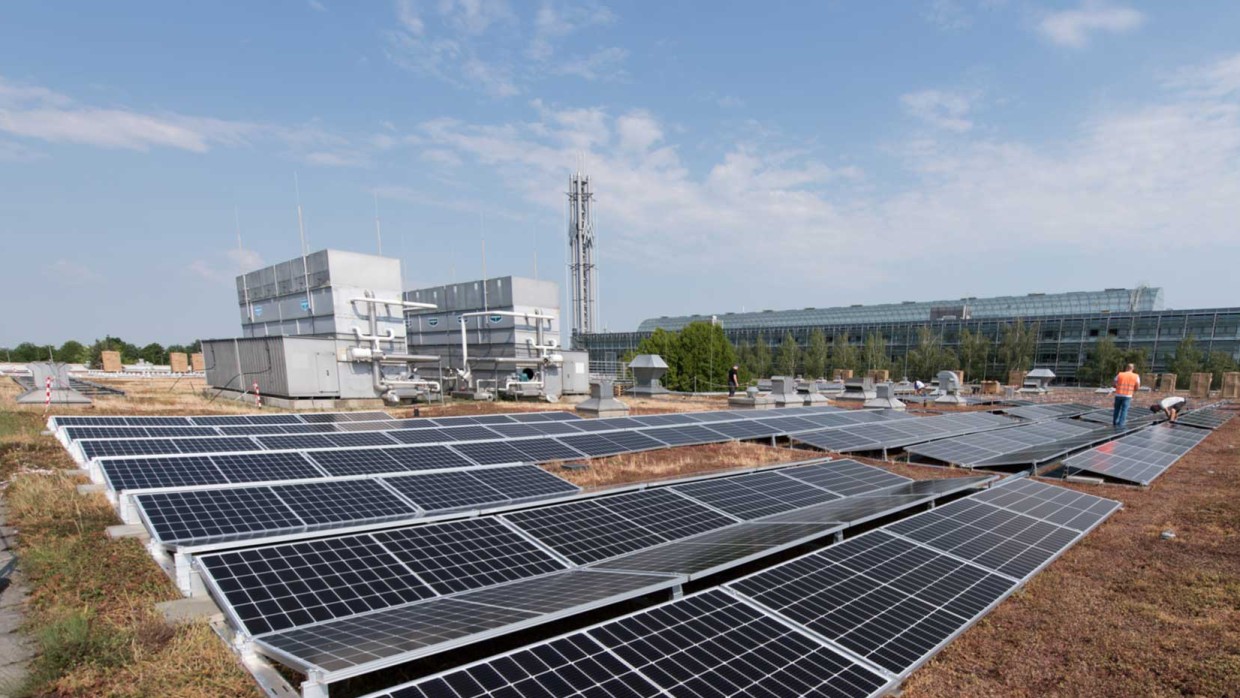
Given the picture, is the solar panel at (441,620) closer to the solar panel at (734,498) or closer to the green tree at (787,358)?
the solar panel at (734,498)

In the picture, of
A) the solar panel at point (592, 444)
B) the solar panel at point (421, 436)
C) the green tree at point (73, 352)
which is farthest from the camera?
the green tree at point (73, 352)

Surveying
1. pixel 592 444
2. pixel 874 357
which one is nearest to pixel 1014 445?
pixel 592 444

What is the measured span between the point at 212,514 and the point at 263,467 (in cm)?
289

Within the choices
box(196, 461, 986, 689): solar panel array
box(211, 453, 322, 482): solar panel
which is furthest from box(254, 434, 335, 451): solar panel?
box(196, 461, 986, 689): solar panel array

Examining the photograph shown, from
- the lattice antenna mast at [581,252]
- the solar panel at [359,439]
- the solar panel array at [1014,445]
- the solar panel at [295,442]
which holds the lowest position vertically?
the solar panel array at [1014,445]

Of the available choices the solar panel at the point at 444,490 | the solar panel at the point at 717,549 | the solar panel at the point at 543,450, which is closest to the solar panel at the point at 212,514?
the solar panel at the point at 444,490

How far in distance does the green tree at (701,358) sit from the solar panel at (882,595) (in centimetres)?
4961

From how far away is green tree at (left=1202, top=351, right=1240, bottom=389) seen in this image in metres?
49.8

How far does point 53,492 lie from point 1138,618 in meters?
17.7

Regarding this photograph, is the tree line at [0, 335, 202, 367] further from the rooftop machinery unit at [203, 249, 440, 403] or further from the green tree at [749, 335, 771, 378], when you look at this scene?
the green tree at [749, 335, 771, 378]

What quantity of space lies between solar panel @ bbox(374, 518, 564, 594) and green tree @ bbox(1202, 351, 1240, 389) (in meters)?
74.9

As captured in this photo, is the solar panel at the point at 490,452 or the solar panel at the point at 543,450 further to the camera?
the solar panel at the point at 543,450

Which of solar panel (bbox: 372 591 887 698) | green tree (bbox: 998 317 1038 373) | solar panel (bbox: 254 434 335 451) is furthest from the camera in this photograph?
green tree (bbox: 998 317 1038 373)

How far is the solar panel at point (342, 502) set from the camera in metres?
7.68
